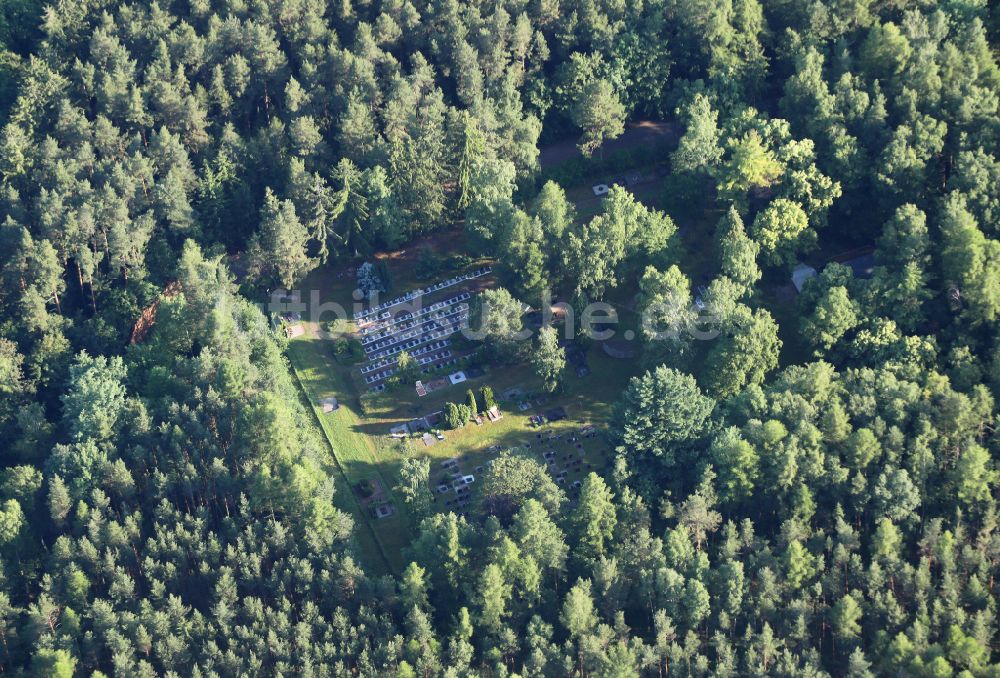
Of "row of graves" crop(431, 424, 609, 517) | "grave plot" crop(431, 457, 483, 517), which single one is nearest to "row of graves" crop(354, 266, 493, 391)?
"grave plot" crop(431, 457, 483, 517)

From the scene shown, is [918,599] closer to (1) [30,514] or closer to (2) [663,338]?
(2) [663,338]

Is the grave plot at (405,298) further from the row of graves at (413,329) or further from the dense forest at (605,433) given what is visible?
the dense forest at (605,433)

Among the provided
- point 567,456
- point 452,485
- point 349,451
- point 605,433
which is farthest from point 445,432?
point 605,433

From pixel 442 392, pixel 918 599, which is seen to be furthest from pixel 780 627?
pixel 442 392

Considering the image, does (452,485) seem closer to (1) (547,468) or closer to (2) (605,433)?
(1) (547,468)

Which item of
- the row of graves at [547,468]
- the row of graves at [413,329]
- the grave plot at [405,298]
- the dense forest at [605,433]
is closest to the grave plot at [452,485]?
the row of graves at [547,468]

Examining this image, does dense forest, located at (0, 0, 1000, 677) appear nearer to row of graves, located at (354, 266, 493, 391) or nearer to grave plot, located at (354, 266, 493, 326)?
grave plot, located at (354, 266, 493, 326)

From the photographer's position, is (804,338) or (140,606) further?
(804,338)
